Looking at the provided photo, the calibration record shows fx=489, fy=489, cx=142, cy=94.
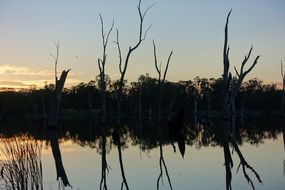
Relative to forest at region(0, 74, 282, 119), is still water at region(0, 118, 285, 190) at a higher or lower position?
lower

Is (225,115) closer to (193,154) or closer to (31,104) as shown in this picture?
(193,154)

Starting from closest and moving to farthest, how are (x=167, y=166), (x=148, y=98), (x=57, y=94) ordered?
(x=167, y=166), (x=57, y=94), (x=148, y=98)

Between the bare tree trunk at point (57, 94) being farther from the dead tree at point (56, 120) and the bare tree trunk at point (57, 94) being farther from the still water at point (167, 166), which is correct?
the still water at point (167, 166)

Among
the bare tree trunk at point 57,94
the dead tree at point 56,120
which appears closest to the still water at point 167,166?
the dead tree at point 56,120

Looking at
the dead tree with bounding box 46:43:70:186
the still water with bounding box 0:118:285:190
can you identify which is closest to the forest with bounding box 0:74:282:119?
the dead tree with bounding box 46:43:70:186

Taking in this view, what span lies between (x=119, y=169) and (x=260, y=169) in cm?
397

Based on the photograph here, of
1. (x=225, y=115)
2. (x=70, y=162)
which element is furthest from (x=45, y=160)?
(x=225, y=115)

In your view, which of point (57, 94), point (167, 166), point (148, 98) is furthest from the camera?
point (148, 98)

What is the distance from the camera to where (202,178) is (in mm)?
11977

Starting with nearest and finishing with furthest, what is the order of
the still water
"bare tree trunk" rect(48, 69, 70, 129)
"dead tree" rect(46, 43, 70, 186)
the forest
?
the still water, "dead tree" rect(46, 43, 70, 186), "bare tree trunk" rect(48, 69, 70, 129), the forest

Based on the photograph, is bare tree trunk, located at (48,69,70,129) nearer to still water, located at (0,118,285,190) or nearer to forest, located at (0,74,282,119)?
still water, located at (0,118,285,190)

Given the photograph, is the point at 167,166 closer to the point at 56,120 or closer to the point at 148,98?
the point at 56,120

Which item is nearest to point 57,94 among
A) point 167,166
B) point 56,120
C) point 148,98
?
point 56,120

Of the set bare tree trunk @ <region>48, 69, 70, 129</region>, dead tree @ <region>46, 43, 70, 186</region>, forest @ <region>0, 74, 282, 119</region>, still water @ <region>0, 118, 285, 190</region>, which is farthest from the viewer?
forest @ <region>0, 74, 282, 119</region>
